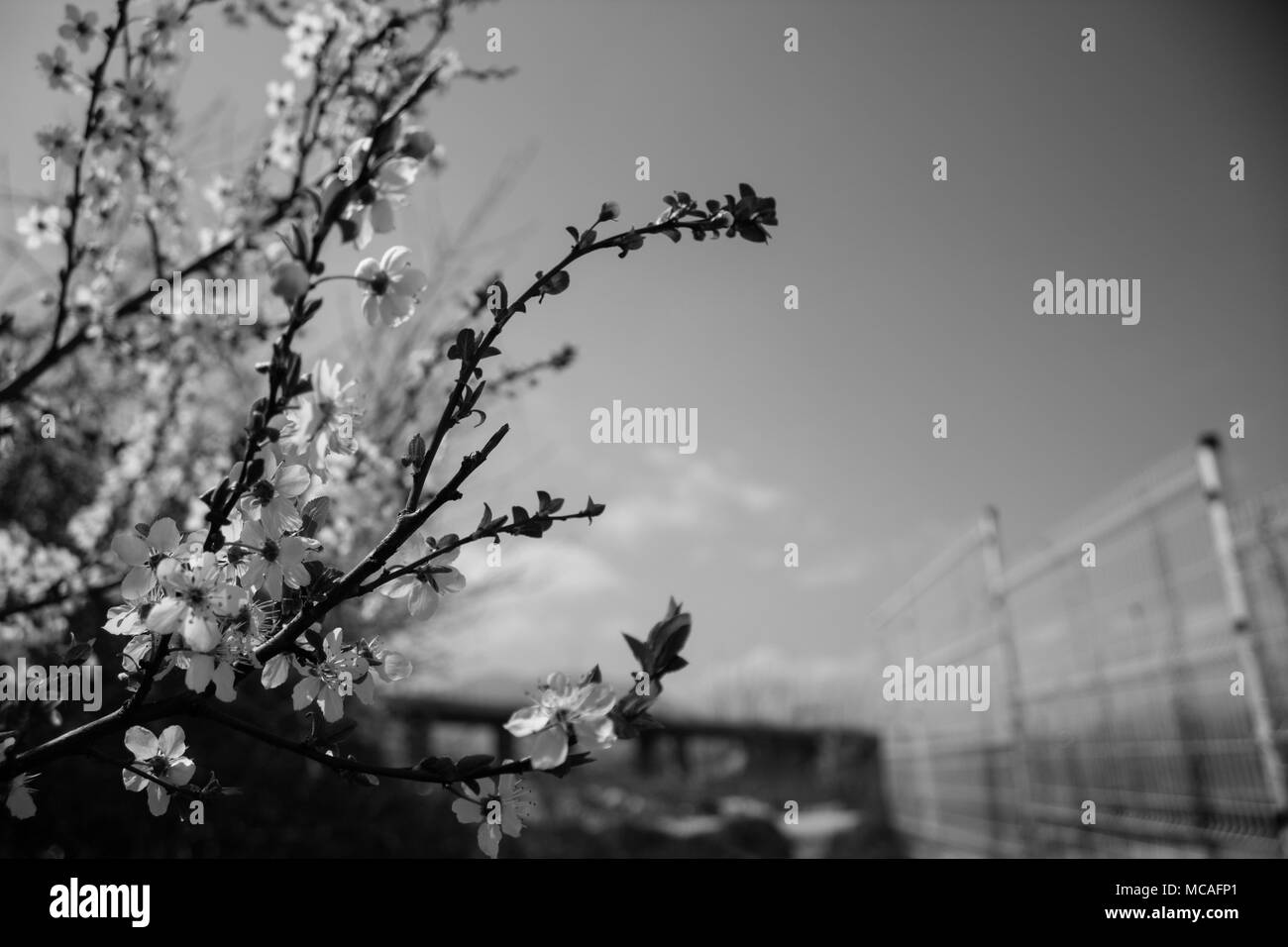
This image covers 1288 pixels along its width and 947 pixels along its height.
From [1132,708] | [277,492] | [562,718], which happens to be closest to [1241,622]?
[1132,708]

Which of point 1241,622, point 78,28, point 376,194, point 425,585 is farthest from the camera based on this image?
point 1241,622

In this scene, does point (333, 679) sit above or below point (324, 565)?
below

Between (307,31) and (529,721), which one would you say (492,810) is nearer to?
(529,721)

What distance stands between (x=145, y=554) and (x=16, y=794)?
38 centimetres

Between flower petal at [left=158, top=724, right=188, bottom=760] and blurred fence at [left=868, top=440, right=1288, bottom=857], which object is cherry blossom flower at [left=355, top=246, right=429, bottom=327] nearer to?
flower petal at [left=158, top=724, right=188, bottom=760]

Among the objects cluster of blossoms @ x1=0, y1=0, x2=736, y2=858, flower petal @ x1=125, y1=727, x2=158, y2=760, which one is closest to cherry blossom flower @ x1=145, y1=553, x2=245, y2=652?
cluster of blossoms @ x1=0, y1=0, x2=736, y2=858

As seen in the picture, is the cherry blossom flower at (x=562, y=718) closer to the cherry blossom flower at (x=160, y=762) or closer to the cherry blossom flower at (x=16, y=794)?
the cherry blossom flower at (x=160, y=762)

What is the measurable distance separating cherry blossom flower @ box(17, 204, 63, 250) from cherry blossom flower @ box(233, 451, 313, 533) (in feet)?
6.22

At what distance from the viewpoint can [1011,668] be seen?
256 inches

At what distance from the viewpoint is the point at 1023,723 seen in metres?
6.43

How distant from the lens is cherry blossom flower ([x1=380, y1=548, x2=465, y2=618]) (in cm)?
98
